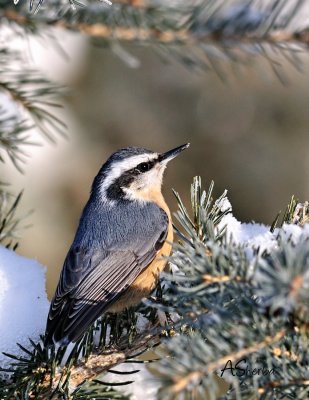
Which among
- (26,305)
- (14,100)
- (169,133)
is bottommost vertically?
(26,305)

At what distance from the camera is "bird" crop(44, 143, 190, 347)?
2449mm

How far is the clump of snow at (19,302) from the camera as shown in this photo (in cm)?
192

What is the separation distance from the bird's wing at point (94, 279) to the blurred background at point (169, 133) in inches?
72.0

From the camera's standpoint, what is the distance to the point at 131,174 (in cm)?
340

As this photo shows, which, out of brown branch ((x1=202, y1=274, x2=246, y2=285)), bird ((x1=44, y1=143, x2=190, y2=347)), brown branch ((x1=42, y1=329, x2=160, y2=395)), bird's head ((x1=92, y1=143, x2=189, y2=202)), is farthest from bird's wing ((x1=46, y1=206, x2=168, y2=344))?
brown branch ((x1=202, y1=274, x2=246, y2=285))

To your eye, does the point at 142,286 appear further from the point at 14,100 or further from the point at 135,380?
the point at 14,100

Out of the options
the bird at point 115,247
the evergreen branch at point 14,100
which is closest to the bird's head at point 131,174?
the bird at point 115,247

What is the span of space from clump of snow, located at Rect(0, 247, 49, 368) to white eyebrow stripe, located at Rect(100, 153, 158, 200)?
1195 millimetres

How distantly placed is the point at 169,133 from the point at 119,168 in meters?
1.88

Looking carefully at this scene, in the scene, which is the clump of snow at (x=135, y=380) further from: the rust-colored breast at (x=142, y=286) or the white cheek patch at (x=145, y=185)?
the white cheek patch at (x=145, y=185)

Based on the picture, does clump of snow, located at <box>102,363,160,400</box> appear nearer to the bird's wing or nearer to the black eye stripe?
the bird's wing

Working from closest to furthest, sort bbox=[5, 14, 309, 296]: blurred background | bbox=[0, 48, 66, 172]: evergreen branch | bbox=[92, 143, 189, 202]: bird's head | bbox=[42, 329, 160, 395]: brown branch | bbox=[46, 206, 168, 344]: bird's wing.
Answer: bbox=[42, 329, 160, 395]: brown branch
bbox=[46, 206, 168, 344]: bird's wing
bbox=[0, 48, 66, 172]: evergreen branch
bbox=[92, 143, 189, 202]: bird's head
bbox=[5, 14, 309, 296]: blurred background

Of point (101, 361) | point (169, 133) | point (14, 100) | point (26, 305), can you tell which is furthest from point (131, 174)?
point (169, 133)

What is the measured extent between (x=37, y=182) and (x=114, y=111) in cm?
78
